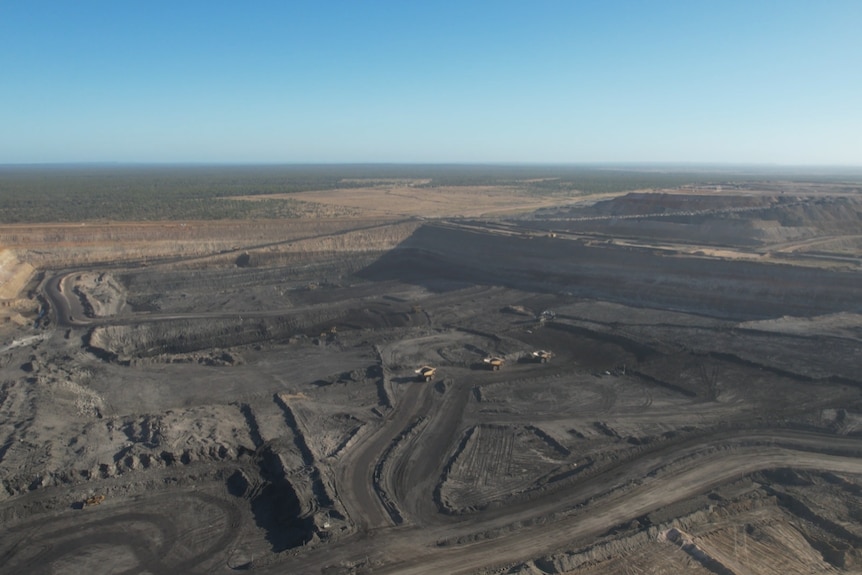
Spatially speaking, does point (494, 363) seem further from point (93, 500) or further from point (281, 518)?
point (93, 500)

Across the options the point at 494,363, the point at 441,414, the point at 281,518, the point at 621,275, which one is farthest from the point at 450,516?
the point at 621,275

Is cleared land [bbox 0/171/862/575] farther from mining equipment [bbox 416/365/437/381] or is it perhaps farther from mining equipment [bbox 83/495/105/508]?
mining equipment [bbox 416/365/437/381]

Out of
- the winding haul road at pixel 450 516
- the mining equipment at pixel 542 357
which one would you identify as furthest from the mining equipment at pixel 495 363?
the winding haul road at pixel 450 516

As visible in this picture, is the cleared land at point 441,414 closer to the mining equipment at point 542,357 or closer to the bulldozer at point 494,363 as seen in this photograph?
the mining equipment at point 542,357

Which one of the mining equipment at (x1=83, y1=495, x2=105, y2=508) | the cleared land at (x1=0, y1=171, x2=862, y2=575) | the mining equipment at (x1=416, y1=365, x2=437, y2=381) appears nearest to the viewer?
the cleared land at (x1=0, y1=171, x2=862, y2=575)

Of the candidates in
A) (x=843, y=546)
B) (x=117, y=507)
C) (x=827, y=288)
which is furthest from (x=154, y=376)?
(x=827, y=288)

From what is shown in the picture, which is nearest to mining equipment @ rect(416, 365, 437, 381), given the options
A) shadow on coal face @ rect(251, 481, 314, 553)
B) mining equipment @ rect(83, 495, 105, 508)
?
shadow on coal face @ rect(251, 481, 314, 553)

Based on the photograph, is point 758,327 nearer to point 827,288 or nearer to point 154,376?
point 827,288
